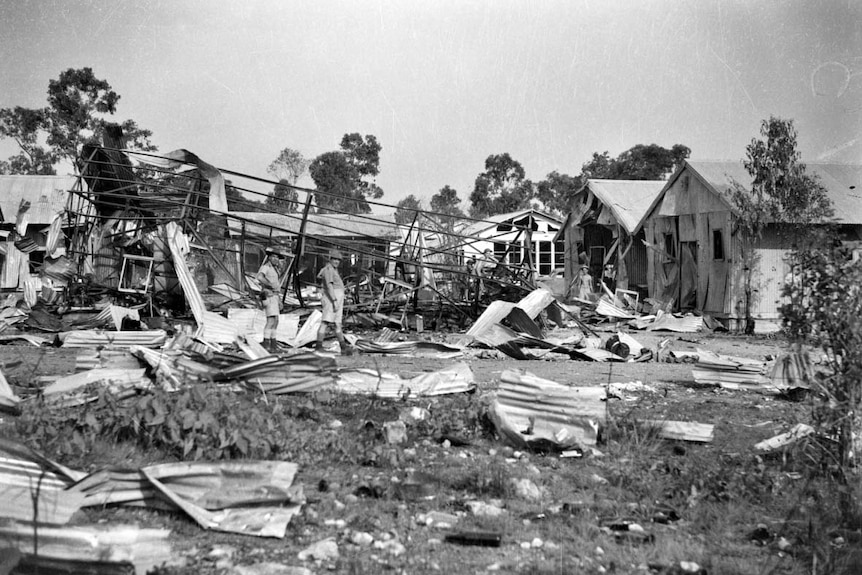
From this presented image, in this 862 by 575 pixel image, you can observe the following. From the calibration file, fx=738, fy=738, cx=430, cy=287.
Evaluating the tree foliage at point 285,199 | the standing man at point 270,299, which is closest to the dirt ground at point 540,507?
the standing man at point 270,299

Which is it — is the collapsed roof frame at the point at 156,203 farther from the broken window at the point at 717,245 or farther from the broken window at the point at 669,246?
the broken window at the point at 669,246

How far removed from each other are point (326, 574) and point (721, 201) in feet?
Result: 52.8

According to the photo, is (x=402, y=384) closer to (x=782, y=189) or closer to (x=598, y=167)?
(x=782, y=189)

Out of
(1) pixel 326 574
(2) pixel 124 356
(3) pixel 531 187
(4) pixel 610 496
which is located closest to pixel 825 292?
(4) pixel 610 496

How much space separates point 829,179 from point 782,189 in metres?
3.96

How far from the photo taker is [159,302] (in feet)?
45.5

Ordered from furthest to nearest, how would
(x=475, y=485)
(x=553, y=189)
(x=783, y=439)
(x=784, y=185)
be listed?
(x=553, y=189)
(x=784, y=185)
(x=783, y=439)
(x=475, y=485)

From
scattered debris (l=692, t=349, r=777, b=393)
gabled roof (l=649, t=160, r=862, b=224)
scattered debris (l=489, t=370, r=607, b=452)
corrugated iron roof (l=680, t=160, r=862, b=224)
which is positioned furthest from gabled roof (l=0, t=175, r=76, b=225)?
scattered debris (l=489, t=370, r=607, b=452)

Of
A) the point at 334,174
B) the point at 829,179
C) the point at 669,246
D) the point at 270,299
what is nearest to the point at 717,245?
the point at 669,246

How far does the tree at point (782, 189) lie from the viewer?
15633 millimetres

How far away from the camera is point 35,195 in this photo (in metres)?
30.7

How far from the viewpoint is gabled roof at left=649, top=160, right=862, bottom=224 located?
56.1 ft

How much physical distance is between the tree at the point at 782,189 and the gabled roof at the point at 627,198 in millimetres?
5910

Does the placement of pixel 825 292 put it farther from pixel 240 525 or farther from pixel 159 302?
pixel 159 302
